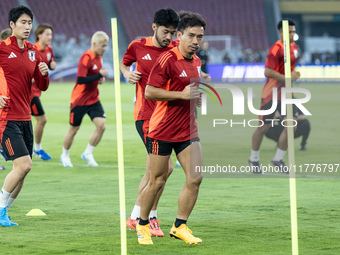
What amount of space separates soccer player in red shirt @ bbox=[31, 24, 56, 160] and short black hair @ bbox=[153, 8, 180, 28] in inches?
239

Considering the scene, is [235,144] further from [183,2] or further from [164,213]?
[183,2]

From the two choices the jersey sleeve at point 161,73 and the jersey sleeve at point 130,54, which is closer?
the jersey sleeve at point 161,73

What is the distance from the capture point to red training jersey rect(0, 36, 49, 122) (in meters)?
7.42

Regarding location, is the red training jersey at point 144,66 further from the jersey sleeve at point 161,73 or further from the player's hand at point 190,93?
the player's hand at point 190,93

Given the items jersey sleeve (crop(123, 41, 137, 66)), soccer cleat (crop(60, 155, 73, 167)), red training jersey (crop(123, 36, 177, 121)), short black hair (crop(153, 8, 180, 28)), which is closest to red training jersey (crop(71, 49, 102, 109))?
soccer cleat (crop(60, 155, 73, 167))

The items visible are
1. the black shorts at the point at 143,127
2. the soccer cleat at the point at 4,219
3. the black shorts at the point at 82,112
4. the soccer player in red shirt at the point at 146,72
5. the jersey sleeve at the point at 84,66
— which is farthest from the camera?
the black shorts at the point at 82,112

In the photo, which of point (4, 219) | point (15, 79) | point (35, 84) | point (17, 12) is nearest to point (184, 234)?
point (4, 219)

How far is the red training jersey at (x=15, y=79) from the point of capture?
7.42m

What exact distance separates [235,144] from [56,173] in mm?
4565

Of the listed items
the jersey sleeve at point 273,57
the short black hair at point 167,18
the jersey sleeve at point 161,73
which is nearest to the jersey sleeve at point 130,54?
the short black hair at point 167,18

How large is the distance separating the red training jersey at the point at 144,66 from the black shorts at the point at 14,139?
3.96ft

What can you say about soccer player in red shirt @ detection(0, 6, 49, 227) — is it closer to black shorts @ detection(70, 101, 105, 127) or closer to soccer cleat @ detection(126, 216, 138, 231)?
soccer cleat @ detection(126, 216, 138, 231)

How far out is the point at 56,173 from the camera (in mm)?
11656

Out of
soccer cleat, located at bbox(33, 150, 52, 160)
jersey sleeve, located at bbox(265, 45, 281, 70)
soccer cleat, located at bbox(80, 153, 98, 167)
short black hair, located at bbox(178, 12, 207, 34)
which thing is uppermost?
short black hair, located at bbox(178, 12, 207, 34)
